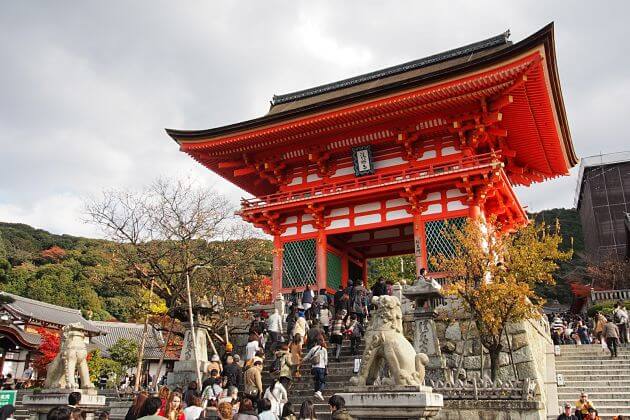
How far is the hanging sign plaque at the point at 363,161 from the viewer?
19.6 meters

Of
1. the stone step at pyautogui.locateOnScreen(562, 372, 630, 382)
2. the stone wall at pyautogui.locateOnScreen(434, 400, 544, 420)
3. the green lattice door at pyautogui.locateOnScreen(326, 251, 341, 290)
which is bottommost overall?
the stone wall at pyautogui.locateOnScreen(434, 400, 544, 420)

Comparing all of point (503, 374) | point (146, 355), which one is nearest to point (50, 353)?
point (146, 355)

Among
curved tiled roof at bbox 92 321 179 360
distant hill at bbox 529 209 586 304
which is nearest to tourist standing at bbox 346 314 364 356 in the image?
distant hill at bbox 529 209 586 304

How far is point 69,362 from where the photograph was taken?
10289 millimetres

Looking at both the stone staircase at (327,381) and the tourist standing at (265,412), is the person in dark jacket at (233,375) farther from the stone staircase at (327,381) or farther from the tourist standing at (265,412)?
the tourist standing at (265,412)

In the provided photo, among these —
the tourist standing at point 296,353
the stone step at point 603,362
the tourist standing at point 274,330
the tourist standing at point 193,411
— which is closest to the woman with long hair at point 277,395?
the tourist standing at point 193,411

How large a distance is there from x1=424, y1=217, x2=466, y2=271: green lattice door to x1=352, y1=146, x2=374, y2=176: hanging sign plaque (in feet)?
11.0

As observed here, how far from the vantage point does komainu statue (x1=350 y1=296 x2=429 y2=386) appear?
6625mm

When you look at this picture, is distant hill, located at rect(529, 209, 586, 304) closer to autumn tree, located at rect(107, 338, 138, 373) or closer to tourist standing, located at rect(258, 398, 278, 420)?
autumn tree, located at rect(107, 338, 138, 373)

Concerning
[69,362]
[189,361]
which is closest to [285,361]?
[189,361]

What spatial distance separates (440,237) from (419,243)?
752mm

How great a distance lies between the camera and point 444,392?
9867 mm

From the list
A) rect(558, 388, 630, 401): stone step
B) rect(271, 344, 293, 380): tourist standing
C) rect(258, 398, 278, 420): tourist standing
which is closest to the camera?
rect(258, 398, 278, 420): tourist standing

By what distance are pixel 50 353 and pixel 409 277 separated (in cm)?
2875
